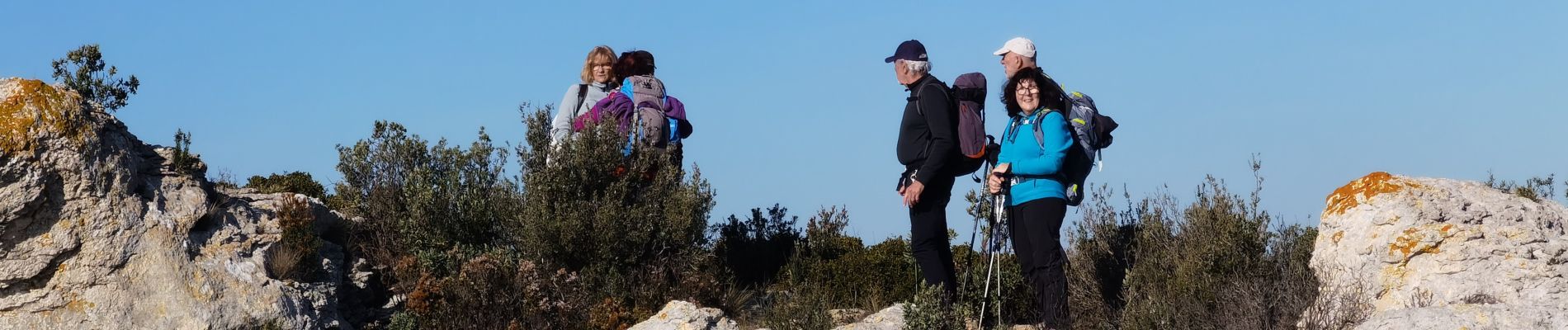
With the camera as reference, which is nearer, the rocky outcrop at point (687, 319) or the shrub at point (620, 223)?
the rocky outcrop at point (687, 319)

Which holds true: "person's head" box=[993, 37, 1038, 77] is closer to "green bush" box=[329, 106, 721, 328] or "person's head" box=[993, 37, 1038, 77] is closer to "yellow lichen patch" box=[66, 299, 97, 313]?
"green bush" box=[329, 106, 721, 328]

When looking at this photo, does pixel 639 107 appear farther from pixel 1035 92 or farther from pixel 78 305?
pixel 78 305

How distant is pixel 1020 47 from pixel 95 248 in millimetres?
→ 5636

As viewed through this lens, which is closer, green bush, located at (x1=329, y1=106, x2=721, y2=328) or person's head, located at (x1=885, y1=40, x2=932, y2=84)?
person's head, located at (x1=885, y1=40, x2=932, y2=84)

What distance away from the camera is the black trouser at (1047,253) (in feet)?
23.8

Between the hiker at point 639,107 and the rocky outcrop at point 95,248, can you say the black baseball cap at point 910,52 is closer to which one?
the hiker at point 639,107

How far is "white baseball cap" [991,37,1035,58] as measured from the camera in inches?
305

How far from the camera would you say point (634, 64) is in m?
9.87

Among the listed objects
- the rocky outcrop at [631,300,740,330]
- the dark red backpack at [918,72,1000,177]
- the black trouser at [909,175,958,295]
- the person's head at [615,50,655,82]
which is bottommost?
the rocky outcrop at [631,300,740,330]

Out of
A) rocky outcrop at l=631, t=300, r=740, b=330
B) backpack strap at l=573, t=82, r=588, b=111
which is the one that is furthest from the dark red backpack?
backpack strap at l=573, t=82, r=588, b=111

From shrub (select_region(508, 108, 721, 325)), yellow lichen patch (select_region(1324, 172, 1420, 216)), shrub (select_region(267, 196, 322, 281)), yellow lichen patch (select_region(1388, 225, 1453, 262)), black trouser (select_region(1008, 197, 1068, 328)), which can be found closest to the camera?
black trouser (select_region(1008, 197, 1068, 328))

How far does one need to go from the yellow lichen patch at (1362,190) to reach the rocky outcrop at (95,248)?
6446 millimetres

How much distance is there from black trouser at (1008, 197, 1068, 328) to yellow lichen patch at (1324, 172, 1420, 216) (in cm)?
220

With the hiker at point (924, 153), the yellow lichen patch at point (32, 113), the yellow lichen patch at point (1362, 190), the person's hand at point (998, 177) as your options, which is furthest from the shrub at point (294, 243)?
the yellow lichen patch at point (1362, 190)
